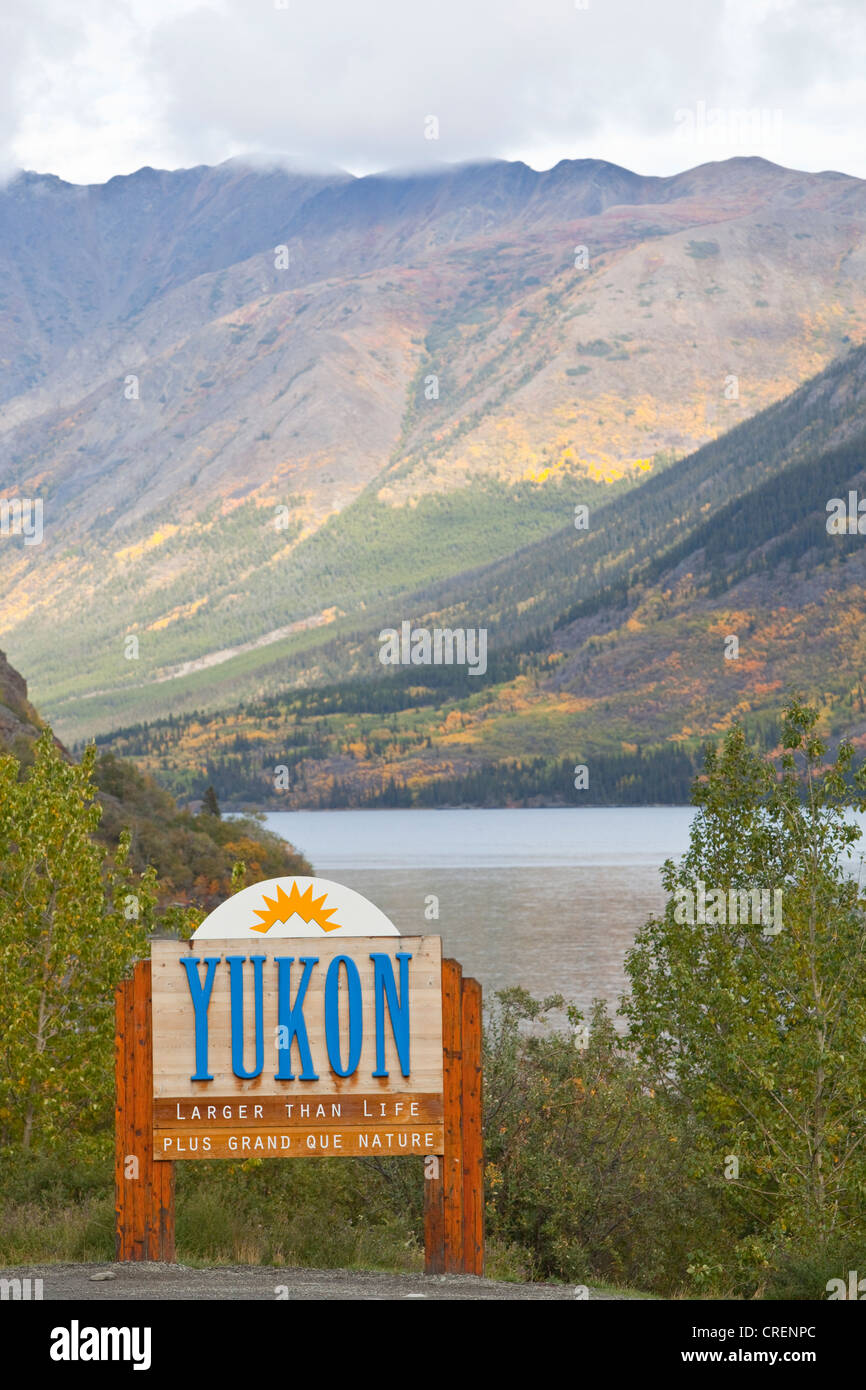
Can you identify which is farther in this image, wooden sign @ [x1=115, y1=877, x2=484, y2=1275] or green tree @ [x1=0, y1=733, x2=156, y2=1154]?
green tree @ [x1=0, y1=733, x2=156, y2=1154]

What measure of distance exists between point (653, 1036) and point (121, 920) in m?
10.6

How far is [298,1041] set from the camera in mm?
14109

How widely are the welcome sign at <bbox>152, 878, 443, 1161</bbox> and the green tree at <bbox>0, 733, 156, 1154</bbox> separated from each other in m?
5.04

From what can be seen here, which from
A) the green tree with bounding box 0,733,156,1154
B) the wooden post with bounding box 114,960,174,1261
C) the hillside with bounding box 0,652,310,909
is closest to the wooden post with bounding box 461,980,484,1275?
the wooden post with bounding box 114,960,174,1261

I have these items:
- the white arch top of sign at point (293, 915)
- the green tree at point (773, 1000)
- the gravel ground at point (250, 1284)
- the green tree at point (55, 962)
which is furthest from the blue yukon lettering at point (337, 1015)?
the green tree at point (773, 1000)

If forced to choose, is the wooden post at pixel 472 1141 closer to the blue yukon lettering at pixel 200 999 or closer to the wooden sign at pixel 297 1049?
the wooden sign at pixel 297 1049

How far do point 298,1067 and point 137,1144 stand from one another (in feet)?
5.13

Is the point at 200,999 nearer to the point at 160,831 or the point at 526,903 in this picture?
the point at 160,831

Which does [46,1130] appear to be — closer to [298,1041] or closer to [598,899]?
[298,1041]

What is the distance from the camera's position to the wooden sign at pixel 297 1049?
1410 cm

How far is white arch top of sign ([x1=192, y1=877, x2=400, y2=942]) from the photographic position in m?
14.5

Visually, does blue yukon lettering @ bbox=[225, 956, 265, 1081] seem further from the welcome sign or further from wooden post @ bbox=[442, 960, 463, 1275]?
wooden post @ bbox=[442, 960, 463, 1275]
